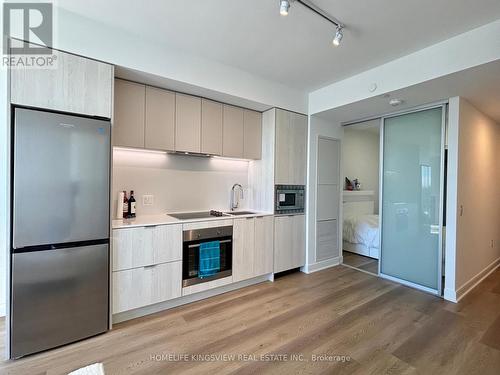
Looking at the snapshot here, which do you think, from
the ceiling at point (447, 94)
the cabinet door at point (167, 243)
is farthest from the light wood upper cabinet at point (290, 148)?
the cabinet door at point (167, 243)

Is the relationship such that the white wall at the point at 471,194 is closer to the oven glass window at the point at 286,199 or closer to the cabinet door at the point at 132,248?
the oven glass window at the point at 286,199

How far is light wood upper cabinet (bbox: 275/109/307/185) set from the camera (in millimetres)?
3418

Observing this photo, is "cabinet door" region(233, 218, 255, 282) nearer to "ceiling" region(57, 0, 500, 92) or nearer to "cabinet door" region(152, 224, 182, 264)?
"cabinet door" region(152, 224, 182, 264)

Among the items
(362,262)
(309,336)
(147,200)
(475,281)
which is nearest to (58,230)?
(147,200)

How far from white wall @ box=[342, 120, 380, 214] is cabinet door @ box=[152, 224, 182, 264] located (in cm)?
431

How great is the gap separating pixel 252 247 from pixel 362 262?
7.63 ft

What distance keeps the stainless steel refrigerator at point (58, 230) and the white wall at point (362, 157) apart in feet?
16.3

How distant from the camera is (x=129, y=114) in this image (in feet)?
8.16

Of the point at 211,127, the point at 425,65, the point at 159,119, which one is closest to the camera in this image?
the point at 425,65

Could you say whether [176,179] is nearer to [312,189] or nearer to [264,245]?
[264,245]

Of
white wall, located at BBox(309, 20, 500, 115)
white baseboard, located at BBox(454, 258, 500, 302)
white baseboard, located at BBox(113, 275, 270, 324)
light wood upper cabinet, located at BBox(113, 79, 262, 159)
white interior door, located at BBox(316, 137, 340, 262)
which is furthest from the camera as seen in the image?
white interior door, located at BBox(316, 137, 340, 262)

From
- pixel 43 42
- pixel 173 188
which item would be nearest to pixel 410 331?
pixel 173 188

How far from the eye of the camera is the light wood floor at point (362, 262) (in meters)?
3.93

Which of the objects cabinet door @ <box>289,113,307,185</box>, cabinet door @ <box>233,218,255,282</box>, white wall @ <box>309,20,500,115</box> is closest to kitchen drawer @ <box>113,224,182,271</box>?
cabinet door @ <box>233,218,255,282</box>
